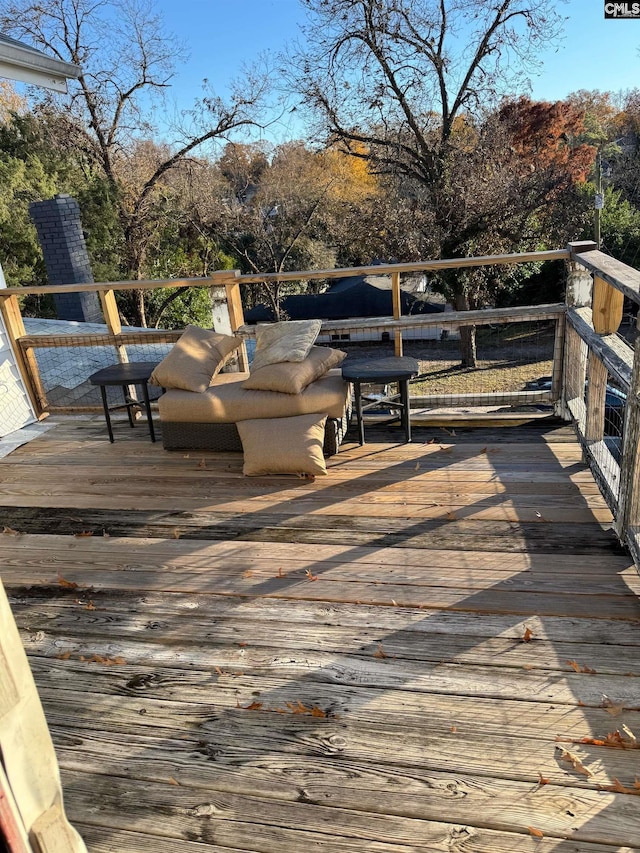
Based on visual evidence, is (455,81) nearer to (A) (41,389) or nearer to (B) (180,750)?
(A) (41,389)

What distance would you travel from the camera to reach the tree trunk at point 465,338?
13.0m

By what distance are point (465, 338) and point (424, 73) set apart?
222 inches

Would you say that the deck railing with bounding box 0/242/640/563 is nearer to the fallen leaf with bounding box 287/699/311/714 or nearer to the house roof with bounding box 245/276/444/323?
the fallen leaf with bounding box 287/699/311/714

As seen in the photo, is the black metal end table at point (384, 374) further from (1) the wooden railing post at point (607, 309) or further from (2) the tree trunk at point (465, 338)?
(2) the tree trunk at point (465, 338)

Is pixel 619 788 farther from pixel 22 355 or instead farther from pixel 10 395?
pixel 22 355

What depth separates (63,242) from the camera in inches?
317

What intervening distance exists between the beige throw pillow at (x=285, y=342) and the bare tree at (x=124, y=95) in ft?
33.2

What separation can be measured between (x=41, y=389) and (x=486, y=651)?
162 inches

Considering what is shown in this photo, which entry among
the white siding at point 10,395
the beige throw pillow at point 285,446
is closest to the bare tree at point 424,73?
the white siding at point 10,395

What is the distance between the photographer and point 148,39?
1388cm

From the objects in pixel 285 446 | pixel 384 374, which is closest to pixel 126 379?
pixel 285 446

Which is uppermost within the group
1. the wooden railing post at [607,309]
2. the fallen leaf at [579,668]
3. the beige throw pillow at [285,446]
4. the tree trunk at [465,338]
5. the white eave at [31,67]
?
the white eave at [31,67]

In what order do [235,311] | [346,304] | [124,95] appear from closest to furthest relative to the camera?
1. [235,311]
2. [124,95]
3. [346,304]

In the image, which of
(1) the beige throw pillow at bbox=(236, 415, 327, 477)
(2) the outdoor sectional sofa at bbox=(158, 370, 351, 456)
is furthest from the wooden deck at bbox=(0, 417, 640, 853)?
(2) the outdoor sectional sofa at bbox=(158, 370, 351, 456)
